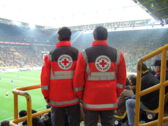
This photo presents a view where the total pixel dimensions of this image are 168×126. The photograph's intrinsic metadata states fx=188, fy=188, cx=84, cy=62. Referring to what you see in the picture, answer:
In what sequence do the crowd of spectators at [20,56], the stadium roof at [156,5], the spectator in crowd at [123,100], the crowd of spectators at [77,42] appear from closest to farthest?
the spectator in crowd at [123,100] → the stadium roof at [156,5] → the crowd of spectators at [77,42] → the crowd of spectators at [20,56]

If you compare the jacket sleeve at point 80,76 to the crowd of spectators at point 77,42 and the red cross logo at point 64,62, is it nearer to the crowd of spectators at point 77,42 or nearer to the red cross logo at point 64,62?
the red cross logo at point 64,62

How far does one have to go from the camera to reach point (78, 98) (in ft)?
7.07

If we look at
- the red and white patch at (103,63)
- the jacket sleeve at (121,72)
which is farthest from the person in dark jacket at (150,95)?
the red and white patch at (103,63)

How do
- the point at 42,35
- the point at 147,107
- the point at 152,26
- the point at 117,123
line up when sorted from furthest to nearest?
1. the point at 42,35
2. the point at 152,26
3. the point at 117,123
4. the point at 147,107

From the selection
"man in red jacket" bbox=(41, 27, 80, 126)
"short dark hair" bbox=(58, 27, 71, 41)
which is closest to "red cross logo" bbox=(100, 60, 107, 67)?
"man in red jacket" bbox=(41, 27, 80, 126)

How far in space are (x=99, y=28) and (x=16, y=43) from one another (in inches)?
1188

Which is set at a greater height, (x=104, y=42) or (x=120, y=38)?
(x=120, y=38)

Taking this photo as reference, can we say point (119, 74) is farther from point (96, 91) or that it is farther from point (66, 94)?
point (66, 94)

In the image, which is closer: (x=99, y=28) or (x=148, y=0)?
(x=99, y=28)

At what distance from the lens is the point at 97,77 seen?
194 centimetres

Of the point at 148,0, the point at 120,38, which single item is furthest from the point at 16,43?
the point at 148,0

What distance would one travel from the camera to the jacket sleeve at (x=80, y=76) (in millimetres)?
1923

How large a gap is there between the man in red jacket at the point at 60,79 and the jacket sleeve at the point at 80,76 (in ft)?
0.52

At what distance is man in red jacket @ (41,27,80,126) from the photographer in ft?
6.91
